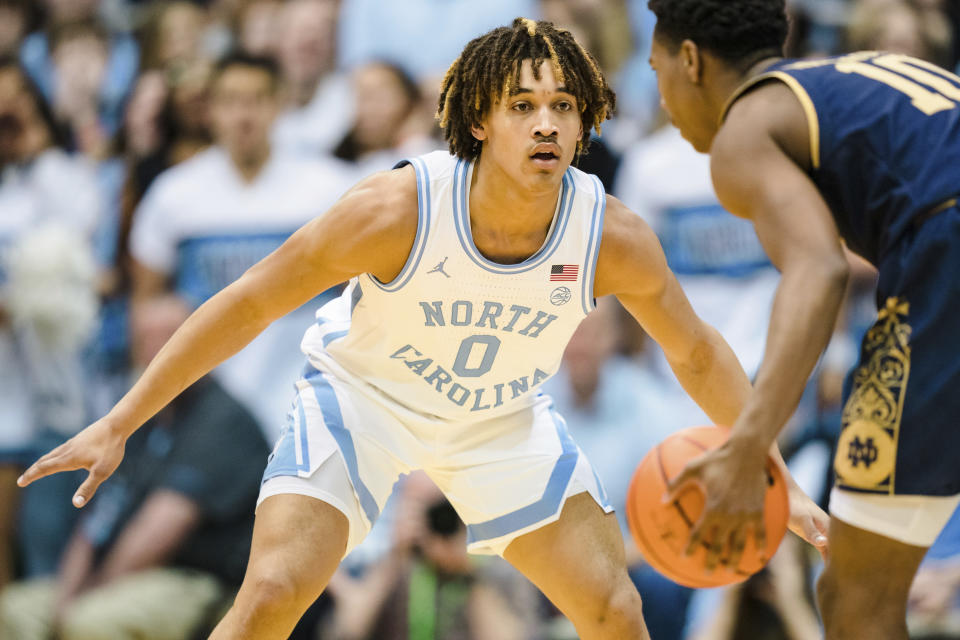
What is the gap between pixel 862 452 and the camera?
107 inches

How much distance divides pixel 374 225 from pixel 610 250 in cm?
79

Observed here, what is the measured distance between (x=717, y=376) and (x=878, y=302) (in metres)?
1.07

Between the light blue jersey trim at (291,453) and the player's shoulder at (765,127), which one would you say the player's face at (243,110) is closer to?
the light blue jersey trim at (291,453)

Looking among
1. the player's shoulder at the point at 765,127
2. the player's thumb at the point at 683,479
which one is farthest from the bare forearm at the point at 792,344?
the player's shoulder at the point at 765,127

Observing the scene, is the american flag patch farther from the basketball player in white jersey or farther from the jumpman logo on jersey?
the jumpman logo on jersey

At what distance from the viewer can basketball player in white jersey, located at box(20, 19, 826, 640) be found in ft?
11.5

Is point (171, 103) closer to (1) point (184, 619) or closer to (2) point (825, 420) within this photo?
(1) point (184, 619)

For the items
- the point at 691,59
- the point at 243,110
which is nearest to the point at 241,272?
the point at 243,110

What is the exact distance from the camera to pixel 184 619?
7000 millimetres

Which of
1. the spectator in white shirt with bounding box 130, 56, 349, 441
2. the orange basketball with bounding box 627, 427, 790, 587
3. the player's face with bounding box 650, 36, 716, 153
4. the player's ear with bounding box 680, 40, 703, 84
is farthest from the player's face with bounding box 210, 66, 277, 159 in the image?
the orange basketball with bounding box 627, 427, 790, 587

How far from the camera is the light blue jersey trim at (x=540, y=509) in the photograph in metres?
3.72

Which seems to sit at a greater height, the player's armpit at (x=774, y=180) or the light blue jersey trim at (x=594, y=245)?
the player's armpit at (x=774, y=180)

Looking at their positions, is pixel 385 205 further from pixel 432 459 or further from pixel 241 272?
pixel 241 272

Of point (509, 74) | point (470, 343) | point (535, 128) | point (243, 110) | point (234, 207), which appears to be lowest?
point (234, 207)
